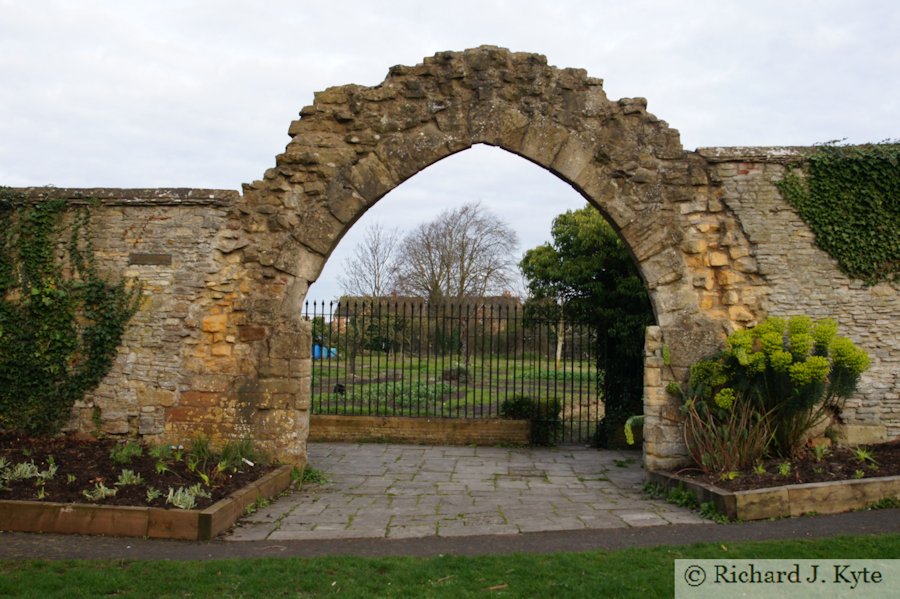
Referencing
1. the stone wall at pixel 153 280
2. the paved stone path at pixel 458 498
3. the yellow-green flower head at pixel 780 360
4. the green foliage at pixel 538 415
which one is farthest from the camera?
the green foliage at pixel 538 415

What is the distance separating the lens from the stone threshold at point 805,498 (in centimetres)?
584

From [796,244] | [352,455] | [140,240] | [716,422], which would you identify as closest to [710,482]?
[716,422]

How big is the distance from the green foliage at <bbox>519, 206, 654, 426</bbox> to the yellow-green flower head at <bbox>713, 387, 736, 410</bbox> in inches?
142

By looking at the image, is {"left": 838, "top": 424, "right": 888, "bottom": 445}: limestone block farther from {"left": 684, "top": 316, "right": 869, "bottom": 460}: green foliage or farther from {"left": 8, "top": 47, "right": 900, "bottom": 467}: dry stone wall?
{"left": 684, "top": 316, "right": 869, "bottom": 460}: green foliage

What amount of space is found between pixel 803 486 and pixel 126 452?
6279 mm

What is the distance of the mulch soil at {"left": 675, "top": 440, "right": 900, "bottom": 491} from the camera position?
6250mm

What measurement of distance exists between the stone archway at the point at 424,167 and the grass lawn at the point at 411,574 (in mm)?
2792

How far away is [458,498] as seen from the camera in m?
7.04

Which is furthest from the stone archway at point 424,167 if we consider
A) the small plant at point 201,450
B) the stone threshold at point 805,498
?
the stone threshold at point 805,498

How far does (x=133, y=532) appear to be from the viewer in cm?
550

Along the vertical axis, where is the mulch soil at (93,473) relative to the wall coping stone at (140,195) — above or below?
below

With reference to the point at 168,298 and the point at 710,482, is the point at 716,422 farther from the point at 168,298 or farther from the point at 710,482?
the point at 168,298

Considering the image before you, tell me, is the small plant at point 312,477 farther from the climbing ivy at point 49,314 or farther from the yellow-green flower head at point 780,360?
the yellow-green flower head at point 780,360

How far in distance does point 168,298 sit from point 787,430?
6.69m
